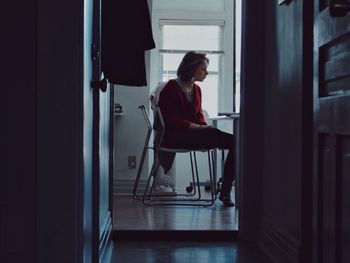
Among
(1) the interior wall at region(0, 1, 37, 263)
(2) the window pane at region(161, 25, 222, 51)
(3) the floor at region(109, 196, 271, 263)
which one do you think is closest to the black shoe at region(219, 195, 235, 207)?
(3) the floor at region(109, 196, 271, 263)

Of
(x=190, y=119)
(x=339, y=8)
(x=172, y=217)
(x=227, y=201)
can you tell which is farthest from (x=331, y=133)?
(x=190, y=119)

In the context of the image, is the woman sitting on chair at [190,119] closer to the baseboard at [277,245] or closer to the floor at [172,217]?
the floor at [172,217]

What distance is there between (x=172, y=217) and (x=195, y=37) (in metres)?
3.02

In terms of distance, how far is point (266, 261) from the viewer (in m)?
2.85

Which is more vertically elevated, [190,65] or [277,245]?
[190,65]

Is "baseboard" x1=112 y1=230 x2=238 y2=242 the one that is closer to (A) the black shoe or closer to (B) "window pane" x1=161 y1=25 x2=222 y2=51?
(A) the black shoe

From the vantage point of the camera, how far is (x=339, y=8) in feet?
4.75

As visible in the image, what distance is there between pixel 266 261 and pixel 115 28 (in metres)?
1.28

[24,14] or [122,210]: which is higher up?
[24,14]

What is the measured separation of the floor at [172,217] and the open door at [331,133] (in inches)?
74.1

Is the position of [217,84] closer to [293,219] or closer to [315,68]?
[293,219]

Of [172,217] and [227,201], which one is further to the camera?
[227,201]

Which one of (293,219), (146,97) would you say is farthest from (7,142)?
(146,97)

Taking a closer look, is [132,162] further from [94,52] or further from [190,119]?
[94,52]
